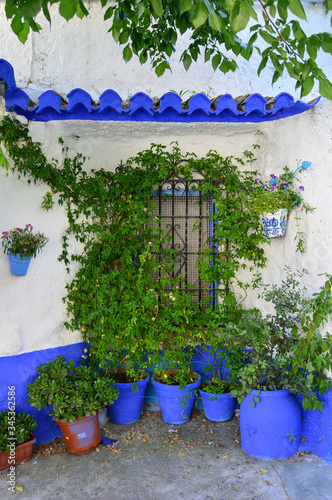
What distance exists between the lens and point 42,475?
3.41m

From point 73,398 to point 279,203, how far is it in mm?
2483

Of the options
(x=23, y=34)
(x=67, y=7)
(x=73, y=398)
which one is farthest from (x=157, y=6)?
(x=73, y=398)

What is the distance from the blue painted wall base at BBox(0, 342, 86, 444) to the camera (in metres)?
3.68

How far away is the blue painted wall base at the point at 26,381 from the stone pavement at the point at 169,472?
14 cm

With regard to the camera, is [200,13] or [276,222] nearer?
[200,13]

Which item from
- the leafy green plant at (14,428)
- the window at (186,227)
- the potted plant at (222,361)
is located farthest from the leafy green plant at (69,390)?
the window at (186,227)

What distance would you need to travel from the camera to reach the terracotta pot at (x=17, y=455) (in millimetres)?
3428

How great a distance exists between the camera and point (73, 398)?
358 centimetres

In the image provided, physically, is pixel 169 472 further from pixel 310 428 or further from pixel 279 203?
pixel 279 203

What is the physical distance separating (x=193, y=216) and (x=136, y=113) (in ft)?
4.12

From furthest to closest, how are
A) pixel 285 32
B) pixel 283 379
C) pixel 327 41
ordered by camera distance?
pixel 283 379, pixel 285 32, pixel 327 41

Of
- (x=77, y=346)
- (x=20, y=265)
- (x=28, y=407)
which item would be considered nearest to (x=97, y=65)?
(x=20, y=265)

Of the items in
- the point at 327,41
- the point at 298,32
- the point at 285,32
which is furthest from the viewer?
the point at 285,32

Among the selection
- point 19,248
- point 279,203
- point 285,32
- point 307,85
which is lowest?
point 19,248
